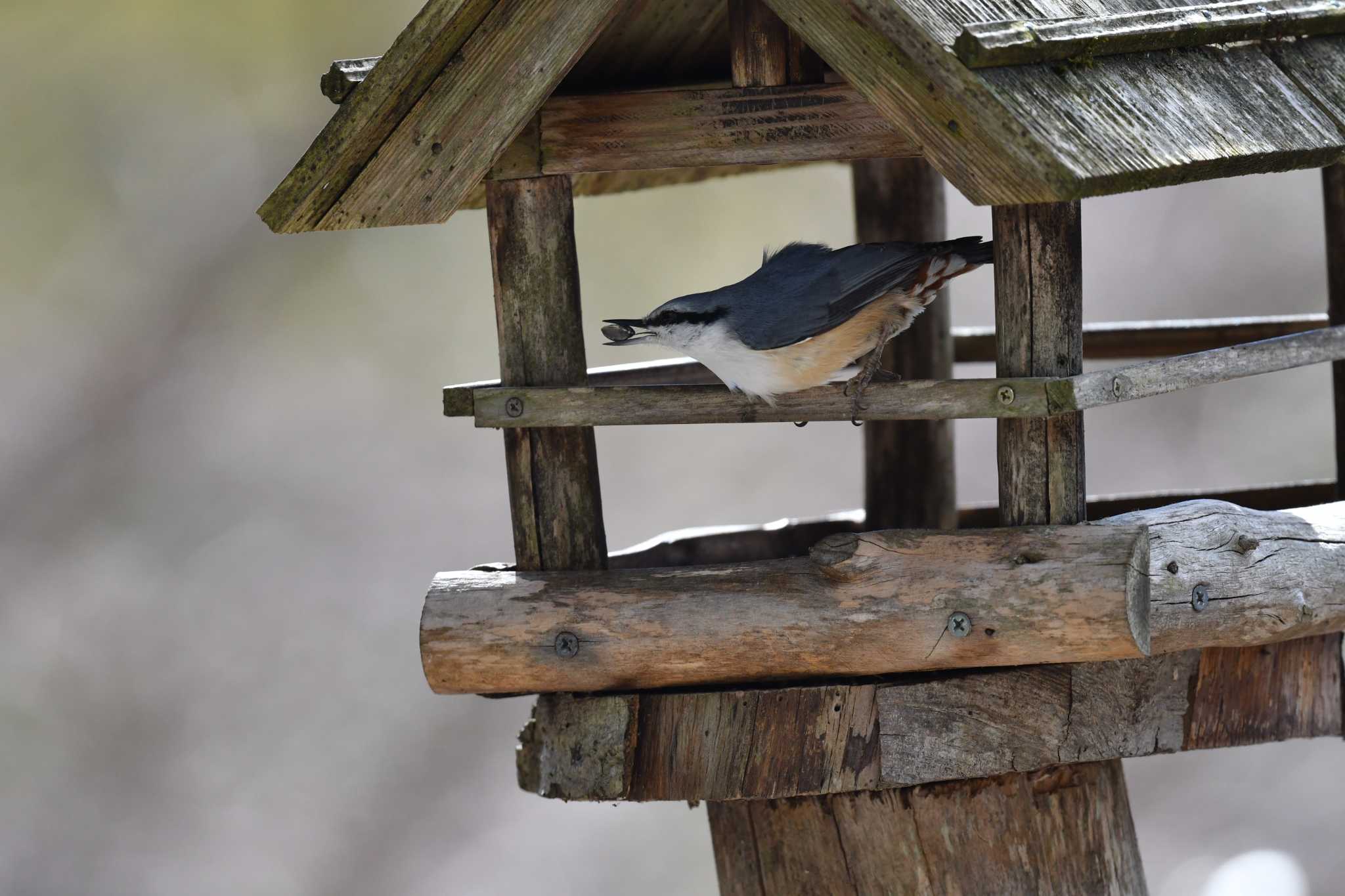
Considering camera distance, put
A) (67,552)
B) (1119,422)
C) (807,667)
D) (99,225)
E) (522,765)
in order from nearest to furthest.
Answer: (807,667) < (522,765) < (67,552) < (99,225) < (1119,422)

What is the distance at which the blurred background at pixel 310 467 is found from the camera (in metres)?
7.79

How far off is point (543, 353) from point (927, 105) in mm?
1001

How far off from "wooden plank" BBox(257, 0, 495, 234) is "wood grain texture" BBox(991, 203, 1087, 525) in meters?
1.11

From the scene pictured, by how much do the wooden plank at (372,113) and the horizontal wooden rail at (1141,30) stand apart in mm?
982

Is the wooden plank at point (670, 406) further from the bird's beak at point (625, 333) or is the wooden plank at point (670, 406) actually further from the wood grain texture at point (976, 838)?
the wood grain texture at point (976, 838)

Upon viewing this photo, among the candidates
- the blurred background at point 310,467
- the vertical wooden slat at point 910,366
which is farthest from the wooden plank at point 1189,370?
the blurred background at point 310,467

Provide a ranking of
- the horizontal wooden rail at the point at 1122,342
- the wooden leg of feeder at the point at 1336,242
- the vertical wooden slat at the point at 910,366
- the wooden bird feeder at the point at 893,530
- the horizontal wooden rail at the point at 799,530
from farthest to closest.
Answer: the vertical wooden slat at the point at 910,366
the horizontal wooden rail at the point at 1122,342
the horizontal wooden rail at the point at 799,530
the wooden leg of feeder at the point at 1336,242
the wooden bird feeder at the point at 893,530

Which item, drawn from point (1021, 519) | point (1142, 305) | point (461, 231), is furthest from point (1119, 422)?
point (1021, 519)

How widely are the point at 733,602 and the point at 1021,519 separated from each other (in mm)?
588

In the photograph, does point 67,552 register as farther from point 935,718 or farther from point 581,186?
point 935,718

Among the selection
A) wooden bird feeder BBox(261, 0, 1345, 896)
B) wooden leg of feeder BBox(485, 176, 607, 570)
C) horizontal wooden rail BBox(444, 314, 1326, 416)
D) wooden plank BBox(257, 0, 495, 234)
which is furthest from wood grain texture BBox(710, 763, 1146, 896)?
wooden plank BBox(257, 0, 495, 234)

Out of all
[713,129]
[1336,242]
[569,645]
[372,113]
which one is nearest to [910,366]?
[1336,242]

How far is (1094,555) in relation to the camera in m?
2.87

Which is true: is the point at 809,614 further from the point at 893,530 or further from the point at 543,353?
the point at 543,353
